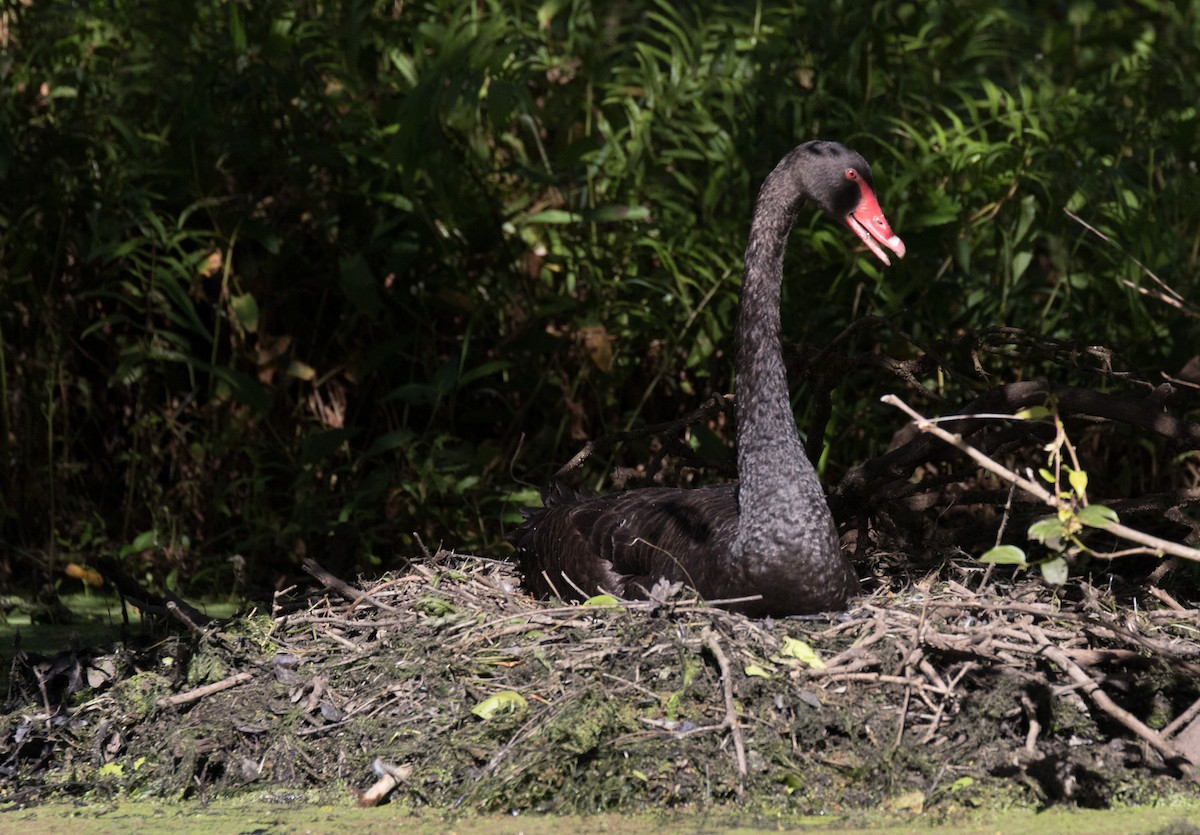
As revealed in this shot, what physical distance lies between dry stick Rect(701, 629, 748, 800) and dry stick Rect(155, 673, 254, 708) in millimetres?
1235

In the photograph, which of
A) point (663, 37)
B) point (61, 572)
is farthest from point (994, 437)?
point (61, 572)

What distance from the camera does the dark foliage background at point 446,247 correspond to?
6.08 m

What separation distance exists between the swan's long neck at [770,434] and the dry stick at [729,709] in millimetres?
372

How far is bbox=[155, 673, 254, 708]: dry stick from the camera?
391 cm

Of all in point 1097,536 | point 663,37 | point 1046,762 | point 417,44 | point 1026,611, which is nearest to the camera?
point 1046,762

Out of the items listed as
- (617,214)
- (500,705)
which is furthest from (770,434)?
(617,214)

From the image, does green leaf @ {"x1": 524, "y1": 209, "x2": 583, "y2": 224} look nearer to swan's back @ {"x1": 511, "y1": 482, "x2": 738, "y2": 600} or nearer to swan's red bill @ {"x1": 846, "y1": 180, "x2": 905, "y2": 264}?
swan's back @ {"x1": 511, "y1": 482, "x2": 738, "y2": 600}

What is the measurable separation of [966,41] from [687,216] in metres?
1.58

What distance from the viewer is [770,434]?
166 inches

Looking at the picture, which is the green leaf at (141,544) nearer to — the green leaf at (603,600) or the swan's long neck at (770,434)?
the green leaf at (603,600)

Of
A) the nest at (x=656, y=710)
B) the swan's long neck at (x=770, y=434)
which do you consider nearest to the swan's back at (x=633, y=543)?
the swan's long neck at (x=770, y=434)

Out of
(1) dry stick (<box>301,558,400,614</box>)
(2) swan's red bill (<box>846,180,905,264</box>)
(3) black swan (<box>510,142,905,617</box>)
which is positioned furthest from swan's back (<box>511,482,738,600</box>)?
(2) swan's red bill (<box>846,180,905,264</box>)

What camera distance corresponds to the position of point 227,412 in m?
6.56

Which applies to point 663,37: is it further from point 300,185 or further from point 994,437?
point 994,437
